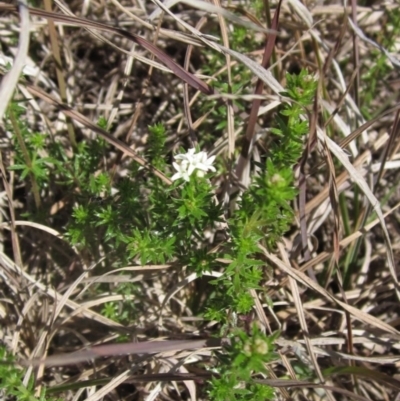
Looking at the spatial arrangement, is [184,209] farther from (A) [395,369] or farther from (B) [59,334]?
(A) [395,369]

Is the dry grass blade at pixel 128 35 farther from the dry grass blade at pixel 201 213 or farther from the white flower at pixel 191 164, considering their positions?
the white flower at pixel 191 164

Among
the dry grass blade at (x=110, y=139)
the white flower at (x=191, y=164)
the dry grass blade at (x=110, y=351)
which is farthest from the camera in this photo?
the dry grass blade at (x=110, y=139)

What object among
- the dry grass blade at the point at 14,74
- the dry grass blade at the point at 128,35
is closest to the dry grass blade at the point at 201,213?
the dry grass blade at the point at 128,35

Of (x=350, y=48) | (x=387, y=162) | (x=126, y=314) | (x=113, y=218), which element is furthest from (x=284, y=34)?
(x=126, y=314)

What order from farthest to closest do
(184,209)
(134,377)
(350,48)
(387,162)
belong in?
1. (350,48)
2. (387,162)
3. (134,377)
4. (184,209)

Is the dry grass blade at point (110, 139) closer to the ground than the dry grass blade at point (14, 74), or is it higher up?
closer to the ground

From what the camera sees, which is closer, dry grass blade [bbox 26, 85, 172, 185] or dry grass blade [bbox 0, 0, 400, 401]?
dry grass blade [bbox 0, 0, 400, 401]

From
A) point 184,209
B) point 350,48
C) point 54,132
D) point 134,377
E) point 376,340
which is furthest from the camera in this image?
point 350,48

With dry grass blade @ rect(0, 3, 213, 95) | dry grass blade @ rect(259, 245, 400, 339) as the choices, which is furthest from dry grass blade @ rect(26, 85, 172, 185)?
dry grass blade @ rect(259, 245, 400, 339)

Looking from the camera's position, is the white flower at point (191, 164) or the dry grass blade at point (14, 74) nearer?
the dry grass blade at point (14, 74)

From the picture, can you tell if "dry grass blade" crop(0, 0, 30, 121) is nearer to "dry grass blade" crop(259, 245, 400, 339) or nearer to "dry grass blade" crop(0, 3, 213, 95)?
"dry grass blade" crop(0, 3, 213, 95)

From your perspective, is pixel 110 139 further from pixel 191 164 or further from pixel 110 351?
pixel 110 351
